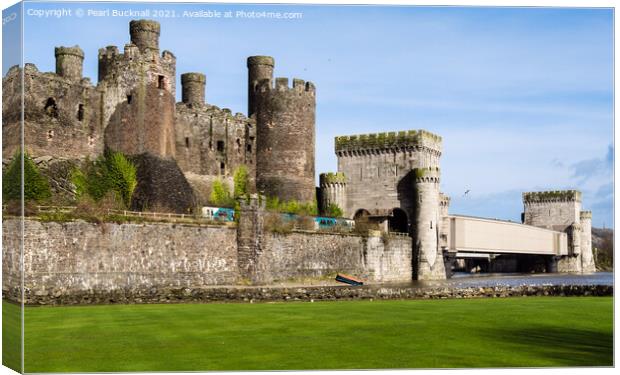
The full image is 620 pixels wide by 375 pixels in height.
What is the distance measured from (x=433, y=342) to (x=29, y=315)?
12385 mm

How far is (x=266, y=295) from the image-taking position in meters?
39.9

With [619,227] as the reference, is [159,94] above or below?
above

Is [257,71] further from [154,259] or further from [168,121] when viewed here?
[154,259]

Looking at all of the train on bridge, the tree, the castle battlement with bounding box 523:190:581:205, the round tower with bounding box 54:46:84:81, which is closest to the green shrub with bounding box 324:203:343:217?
the train on bridge

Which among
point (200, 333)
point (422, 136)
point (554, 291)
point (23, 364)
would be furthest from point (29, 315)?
point (422, 136)

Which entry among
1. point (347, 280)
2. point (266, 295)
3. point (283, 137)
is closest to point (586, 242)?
point (283, 137)

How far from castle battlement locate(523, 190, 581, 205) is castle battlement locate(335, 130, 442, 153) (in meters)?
36.4

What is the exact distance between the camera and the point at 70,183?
51.9 metres

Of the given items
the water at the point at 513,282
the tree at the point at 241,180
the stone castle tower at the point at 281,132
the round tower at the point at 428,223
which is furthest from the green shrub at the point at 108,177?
the round tower at the point at 428,223

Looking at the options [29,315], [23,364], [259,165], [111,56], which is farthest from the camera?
[259,165]

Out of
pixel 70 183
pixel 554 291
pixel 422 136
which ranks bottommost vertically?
pixel 554 291

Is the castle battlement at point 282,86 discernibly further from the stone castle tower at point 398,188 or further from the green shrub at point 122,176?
the green shrub at point 122,176

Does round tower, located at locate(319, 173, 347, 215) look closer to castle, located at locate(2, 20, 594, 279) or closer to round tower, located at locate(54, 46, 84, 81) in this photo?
castle, located at locate(2, 20, 594, 279)

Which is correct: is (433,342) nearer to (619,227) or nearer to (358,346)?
(358,346)
